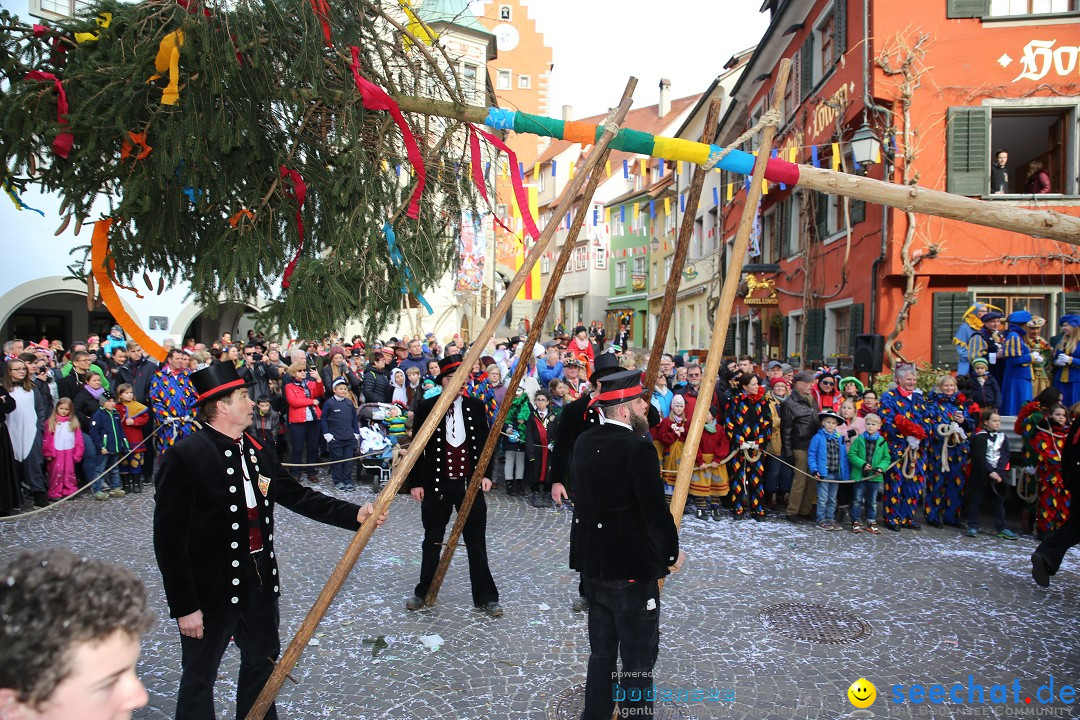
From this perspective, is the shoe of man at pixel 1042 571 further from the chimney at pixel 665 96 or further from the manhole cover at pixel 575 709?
the chimney at pixel 665 96

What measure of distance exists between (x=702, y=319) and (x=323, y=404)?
24.3 m

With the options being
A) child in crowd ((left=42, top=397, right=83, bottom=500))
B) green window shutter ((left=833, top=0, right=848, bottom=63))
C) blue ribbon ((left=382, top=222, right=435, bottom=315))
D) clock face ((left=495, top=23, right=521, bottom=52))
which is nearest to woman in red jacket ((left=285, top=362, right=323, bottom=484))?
child in crowd ((left=42, top=397, right=83, bottom=500))

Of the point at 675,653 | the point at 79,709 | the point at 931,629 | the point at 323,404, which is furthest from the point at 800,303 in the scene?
the point at 79,709

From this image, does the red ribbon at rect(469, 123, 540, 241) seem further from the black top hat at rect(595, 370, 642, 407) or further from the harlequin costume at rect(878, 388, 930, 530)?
the harlequin costume at rect(878, 388, 930, 530)

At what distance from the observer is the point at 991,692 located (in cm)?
420

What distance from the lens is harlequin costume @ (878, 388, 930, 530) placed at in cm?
839

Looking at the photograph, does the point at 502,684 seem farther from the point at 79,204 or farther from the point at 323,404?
the point at 323,404

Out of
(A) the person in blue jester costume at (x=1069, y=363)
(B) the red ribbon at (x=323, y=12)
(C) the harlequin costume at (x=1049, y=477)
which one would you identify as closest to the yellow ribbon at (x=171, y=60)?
(B) the red ribbon at (x=323, y=12)

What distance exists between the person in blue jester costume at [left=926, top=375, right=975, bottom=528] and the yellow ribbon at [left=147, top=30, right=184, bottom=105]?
8.61m

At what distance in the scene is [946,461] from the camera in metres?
8.47

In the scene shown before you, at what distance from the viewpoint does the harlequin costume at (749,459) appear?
8.77 m

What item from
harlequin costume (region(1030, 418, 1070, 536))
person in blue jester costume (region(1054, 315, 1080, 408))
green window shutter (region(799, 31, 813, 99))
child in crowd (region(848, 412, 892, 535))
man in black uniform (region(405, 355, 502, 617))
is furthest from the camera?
green window shutter (region(799, 31, 813, 99))

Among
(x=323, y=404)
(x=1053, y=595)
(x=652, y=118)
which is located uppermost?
(x=652, y=118)

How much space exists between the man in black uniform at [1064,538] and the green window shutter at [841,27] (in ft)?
35.5
